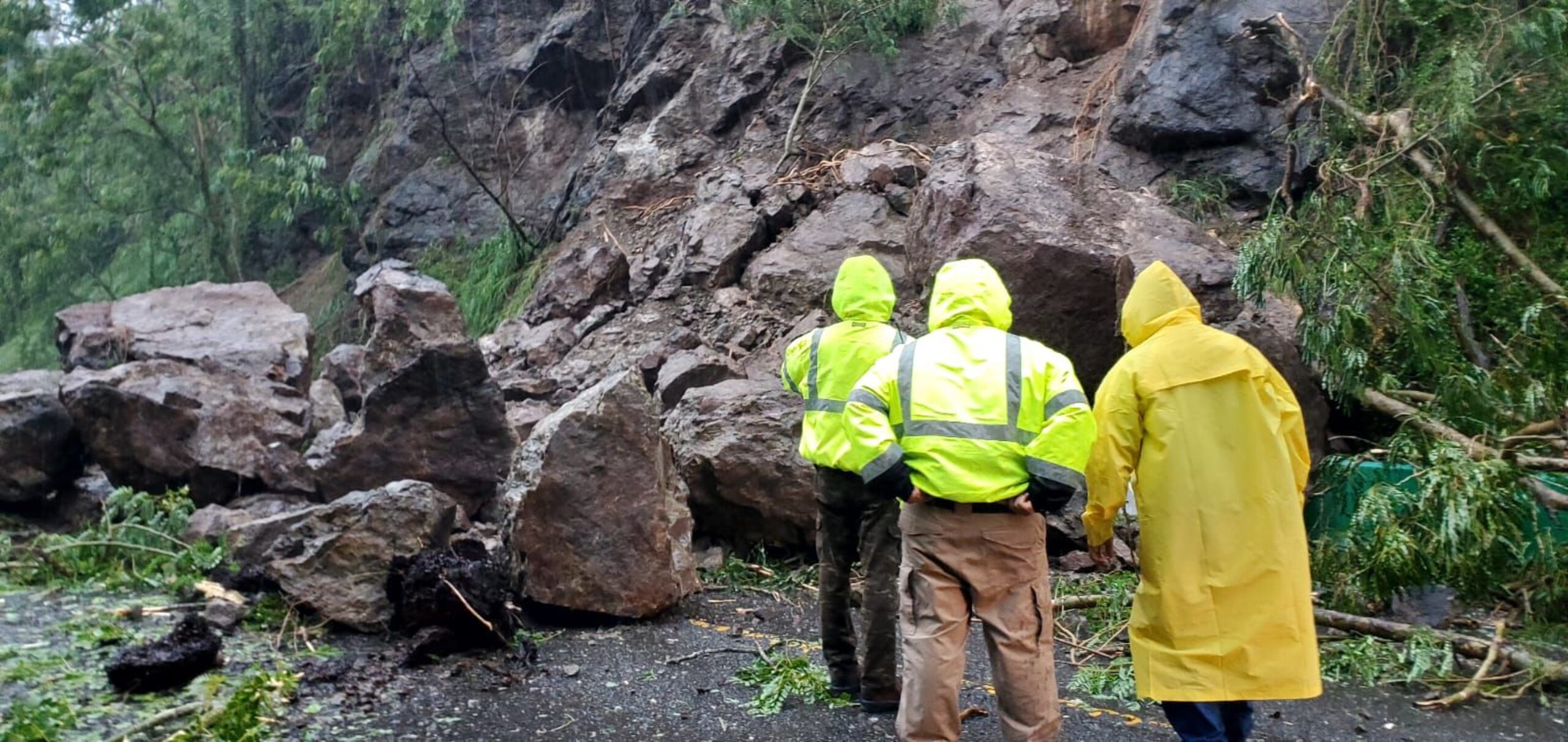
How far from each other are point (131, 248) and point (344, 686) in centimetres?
1926

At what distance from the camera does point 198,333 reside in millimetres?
11297

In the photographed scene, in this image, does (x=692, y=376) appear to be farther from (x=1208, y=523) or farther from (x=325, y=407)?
(x=1208, y=523)

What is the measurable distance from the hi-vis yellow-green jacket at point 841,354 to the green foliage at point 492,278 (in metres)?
9.57

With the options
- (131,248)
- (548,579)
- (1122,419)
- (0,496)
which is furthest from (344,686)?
(131,248)

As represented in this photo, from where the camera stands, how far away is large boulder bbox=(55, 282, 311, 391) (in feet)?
35.4

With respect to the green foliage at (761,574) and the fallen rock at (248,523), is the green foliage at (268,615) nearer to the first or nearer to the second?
Answer: the fallen rock at (248,523)

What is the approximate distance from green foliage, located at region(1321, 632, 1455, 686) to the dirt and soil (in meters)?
0.15

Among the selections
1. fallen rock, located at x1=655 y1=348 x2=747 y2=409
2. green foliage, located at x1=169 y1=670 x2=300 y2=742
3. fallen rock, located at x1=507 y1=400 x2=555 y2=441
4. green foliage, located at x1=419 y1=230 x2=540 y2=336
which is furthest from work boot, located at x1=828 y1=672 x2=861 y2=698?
green foliage, located at x1=419 y1=230 x2=540 y2=336

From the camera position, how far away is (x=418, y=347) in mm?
8078

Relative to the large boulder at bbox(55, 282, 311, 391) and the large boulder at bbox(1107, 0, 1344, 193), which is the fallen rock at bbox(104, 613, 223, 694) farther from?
the large boulder at bbox(1107, 0, 1344, 193)

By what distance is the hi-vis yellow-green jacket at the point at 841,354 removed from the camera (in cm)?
475

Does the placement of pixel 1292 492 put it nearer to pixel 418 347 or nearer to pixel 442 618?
pixel 442 618

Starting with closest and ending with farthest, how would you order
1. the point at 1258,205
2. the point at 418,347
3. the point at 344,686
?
the point at 344,686
the point at 418,347
the point at 1258,205

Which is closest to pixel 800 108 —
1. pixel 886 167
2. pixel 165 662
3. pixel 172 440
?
pixel 886 167
